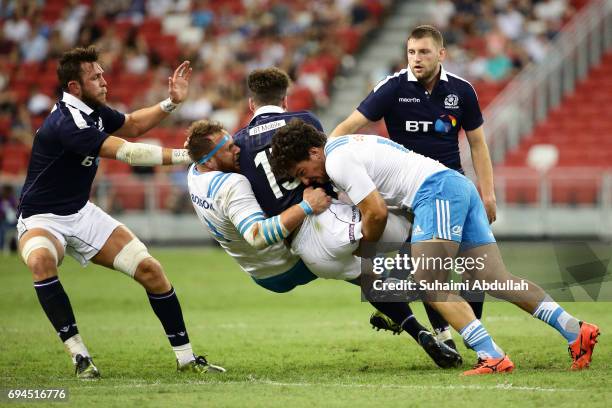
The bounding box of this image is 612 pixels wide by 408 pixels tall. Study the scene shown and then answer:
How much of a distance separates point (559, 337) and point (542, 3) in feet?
53.0

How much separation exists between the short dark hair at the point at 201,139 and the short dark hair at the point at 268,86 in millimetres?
579

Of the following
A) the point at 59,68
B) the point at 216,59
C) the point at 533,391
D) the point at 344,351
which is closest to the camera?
the point at 533,391

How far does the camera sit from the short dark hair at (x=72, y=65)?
894 cm

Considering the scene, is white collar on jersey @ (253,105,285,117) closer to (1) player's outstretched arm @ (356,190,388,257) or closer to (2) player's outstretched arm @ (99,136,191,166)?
(2) player's outstretched arm @ (99,136,191,166)

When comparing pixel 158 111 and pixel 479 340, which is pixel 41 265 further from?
pixel 479 340

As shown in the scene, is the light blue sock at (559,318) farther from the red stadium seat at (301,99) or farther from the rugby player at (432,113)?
the red stadium seat at (301,99)

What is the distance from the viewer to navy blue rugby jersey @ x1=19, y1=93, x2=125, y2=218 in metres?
8.66

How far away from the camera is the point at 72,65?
894 centimetres

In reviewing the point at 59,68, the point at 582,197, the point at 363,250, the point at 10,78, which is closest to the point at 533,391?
the point at 363,250

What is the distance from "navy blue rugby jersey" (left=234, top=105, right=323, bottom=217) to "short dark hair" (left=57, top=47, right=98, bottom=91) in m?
1.51

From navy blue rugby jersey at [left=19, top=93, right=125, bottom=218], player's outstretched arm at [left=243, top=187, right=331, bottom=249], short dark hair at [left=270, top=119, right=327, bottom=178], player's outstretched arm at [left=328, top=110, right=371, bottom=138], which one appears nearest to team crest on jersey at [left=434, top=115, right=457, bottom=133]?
player's outstretched arm at [left=328, top=110, right=371, bottom=138]

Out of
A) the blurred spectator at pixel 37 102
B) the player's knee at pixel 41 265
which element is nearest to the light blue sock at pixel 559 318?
the player's knee at pixel 41 265

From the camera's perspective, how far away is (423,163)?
27.0 ft

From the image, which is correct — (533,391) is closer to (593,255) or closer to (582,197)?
(593,255)
